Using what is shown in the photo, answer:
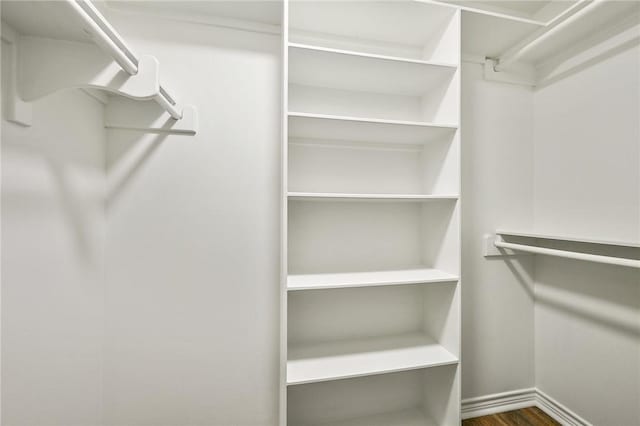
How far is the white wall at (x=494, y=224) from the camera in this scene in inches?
62.2

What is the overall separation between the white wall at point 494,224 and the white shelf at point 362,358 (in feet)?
1.23

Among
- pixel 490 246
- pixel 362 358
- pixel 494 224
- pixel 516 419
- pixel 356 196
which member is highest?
pixel 356 196

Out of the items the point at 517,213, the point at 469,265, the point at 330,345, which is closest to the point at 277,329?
the point at 330,345

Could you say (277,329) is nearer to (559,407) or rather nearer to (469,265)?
(469,265)

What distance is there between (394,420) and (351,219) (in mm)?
1075

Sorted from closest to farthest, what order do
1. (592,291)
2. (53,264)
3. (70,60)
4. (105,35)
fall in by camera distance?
(105,35) → (70,60) → (53,264) → (592,291)

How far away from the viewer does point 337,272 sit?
1.44 meters

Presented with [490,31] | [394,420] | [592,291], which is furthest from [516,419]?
[490,31]

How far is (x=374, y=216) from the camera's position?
1.50 meters

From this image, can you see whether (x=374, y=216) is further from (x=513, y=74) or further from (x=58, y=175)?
(x=58, y=175)

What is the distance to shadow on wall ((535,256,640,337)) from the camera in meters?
1.21

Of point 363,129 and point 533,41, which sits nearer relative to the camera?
point 363,129

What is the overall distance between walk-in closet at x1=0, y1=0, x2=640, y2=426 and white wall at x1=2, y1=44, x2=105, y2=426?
0.05 feet

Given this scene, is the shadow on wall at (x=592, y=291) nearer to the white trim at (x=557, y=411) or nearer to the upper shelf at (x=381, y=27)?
the white trim at (x=557, y=411)
